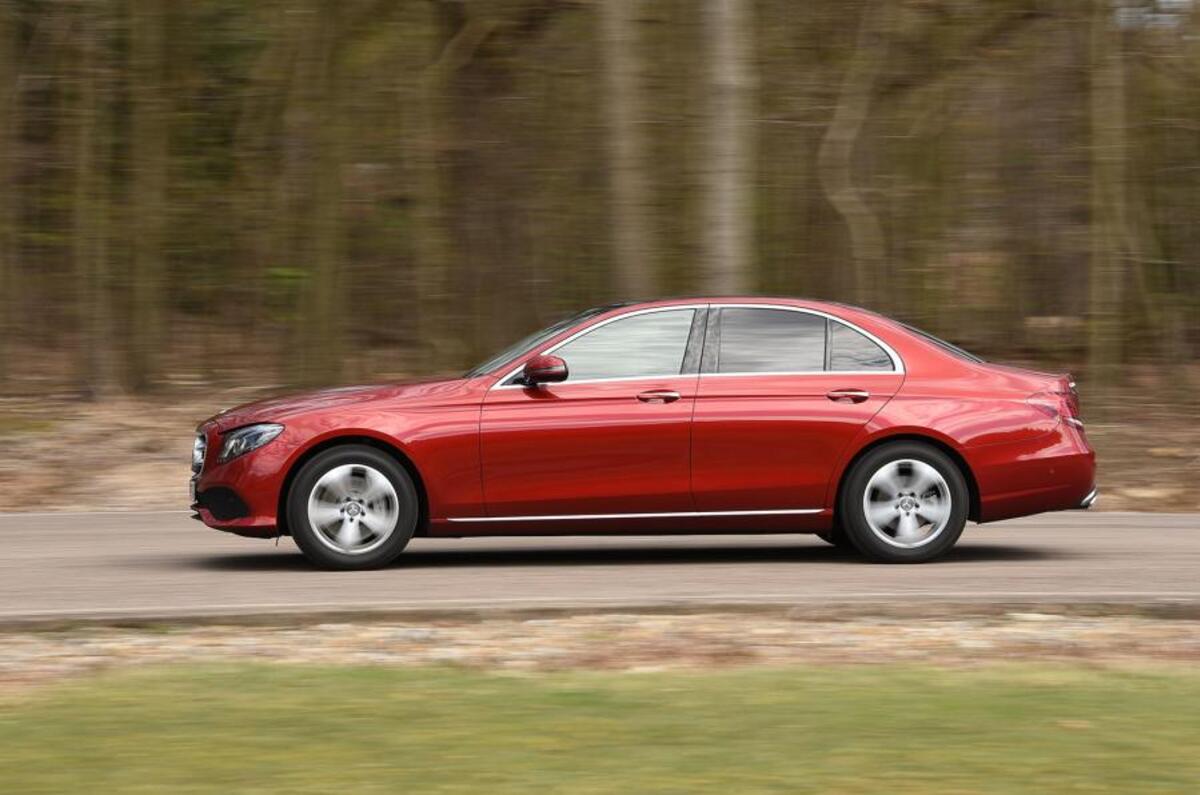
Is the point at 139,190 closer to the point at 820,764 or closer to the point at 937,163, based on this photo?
the point at 937,163

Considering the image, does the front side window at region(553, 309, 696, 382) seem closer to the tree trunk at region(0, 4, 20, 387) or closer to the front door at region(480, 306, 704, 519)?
the front door at region(480, 306, 704, 519)

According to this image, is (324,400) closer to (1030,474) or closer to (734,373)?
(734,373)

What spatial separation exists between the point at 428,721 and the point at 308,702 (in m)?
0.58

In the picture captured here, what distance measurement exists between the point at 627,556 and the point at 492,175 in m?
10.9

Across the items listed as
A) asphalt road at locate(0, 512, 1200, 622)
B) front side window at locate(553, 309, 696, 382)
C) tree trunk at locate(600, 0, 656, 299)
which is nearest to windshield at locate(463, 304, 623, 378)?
front side window at locate(553, 309, 696, 382)

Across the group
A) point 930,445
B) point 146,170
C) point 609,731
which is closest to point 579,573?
point 930,445

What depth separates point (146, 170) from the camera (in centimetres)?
2020

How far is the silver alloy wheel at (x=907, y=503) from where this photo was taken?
35.4 feet

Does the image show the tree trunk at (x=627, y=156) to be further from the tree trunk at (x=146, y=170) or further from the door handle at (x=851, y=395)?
the door handle at (x=851, y=395)

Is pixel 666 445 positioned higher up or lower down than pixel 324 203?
lower down

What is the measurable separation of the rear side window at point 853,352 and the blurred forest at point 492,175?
850 centimetres

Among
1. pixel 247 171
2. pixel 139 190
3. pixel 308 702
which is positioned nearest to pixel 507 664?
pixel 308 702

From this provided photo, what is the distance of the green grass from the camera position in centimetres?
550

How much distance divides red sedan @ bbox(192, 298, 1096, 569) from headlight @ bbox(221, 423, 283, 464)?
0.01m
